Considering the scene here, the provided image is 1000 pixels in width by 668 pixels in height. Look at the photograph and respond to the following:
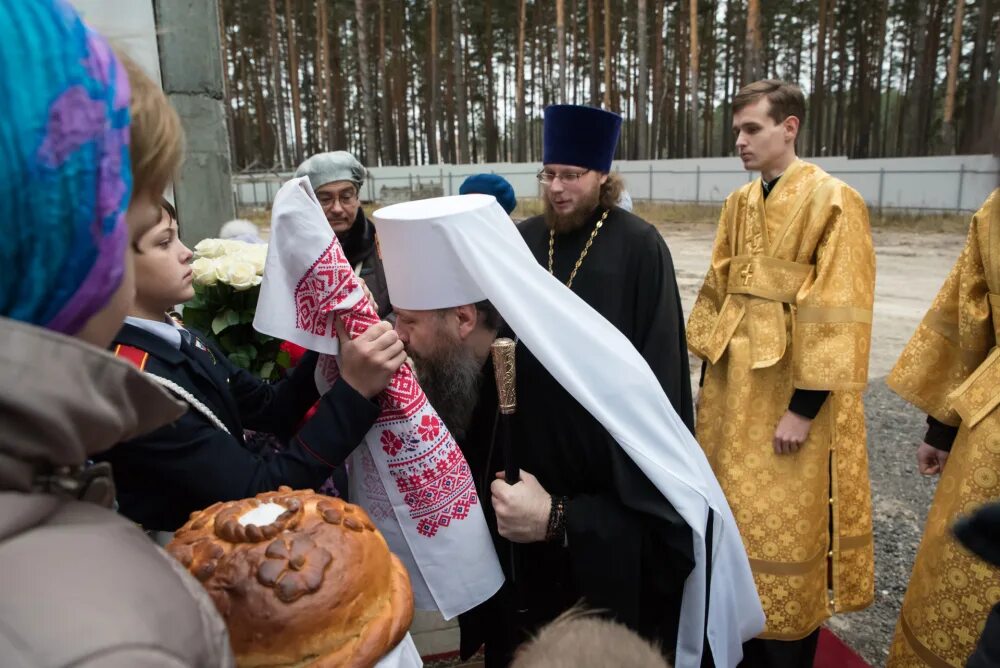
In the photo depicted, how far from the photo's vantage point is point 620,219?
3.39 meters

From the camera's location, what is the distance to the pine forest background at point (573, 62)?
103 feet

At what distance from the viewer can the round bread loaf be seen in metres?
0.96

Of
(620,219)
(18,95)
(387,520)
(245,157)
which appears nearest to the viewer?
(18,95)

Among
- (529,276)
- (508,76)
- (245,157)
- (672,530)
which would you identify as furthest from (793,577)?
(508,76)

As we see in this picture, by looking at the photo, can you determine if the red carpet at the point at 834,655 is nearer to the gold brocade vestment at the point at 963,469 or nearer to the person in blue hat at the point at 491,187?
the gold brocade vestment at the point at 963,469

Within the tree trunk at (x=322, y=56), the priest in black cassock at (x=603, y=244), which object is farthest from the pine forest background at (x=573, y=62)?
the priest in black cassock at (x=603, y=244)

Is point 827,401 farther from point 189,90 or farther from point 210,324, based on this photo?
point 189,90

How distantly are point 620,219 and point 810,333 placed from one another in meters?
0.99

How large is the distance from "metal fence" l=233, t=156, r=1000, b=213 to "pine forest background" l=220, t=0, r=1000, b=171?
132cm

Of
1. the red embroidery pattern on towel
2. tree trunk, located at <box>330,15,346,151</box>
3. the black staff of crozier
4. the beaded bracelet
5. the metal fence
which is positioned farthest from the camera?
tree trunk, located at <box>330,15,346,151</box>

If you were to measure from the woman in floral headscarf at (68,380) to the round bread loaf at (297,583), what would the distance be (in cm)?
37

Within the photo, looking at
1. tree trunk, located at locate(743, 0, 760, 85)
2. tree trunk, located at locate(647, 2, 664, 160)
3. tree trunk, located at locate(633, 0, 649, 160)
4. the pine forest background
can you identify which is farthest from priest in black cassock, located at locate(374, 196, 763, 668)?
tree trunk, located at locate(647, 2, 664, 160)

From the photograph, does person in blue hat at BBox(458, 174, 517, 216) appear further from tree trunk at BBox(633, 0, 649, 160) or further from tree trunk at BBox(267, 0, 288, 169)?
tree trunk at BBox(267, 0, 288, 169)

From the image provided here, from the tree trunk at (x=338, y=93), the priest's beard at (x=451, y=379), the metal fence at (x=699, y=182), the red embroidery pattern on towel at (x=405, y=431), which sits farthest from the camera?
the tree trunk at (x=338, y=93)
